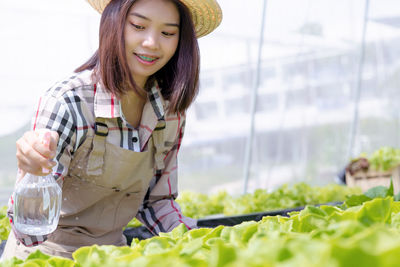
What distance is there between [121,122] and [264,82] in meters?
4.59

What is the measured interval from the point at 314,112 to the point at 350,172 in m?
2.74

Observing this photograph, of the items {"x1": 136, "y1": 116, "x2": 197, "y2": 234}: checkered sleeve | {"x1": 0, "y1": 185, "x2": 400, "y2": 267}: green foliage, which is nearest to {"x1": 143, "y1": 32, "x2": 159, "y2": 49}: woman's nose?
{"x1": 136, "y1": 116, "x2": 197, "y2": 234}: checkered sleeve

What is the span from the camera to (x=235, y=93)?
5.79 metres

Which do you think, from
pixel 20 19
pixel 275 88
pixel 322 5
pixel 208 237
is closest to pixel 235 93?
pixel 275 88

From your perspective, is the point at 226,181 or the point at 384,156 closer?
the point at 384,156

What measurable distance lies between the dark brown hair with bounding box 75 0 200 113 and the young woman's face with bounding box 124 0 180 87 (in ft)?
0.09

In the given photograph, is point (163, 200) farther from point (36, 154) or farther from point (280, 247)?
point (280, 247)

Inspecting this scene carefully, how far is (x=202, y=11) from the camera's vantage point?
1955mm

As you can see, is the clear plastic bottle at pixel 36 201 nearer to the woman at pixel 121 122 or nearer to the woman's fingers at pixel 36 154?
the woman's fingers at pixel 36 154

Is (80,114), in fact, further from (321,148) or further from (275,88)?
(321,148)

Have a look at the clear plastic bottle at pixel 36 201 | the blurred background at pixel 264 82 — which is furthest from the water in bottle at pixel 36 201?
the blurred background at pixel 264 82

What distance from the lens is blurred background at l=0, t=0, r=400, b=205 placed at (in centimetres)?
438

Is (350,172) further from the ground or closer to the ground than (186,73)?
closer to the ground

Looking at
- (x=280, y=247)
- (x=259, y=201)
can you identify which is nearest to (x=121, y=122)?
(x=280, y=247)
